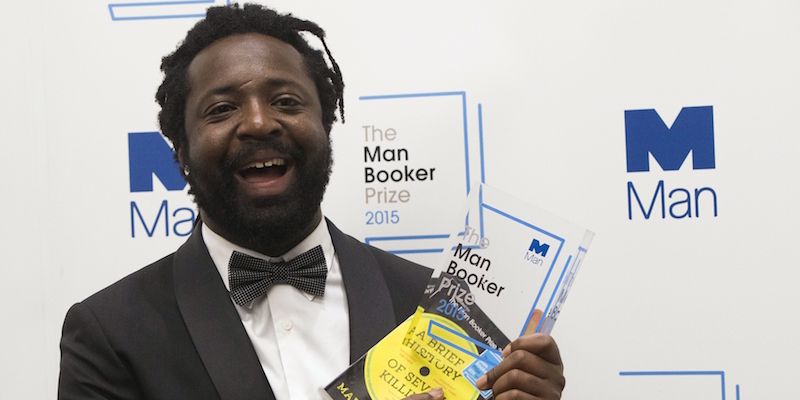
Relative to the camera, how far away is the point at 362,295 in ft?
5.85

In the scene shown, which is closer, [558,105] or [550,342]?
[550,342]

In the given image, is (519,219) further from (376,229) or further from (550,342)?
(376,229)

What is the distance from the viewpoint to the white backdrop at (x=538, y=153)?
2.12 meters

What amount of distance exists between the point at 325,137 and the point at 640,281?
40.2 inches

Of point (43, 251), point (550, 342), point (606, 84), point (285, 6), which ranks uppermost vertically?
point (285, 6)

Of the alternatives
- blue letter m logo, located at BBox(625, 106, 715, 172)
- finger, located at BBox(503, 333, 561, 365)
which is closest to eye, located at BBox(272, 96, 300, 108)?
finger, located at BBox(503, 333, 561, 365)

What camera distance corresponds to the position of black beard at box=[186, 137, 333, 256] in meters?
1.73

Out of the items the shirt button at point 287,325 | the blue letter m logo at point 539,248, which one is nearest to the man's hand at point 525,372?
the blue letter m logo at point 539,248

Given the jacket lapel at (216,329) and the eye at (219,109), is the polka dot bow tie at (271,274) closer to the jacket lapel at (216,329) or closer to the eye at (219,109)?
the jacket lapel at (216,329)

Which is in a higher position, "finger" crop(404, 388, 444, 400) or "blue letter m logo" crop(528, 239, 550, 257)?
"blue letter m logo" crop(528, 239, 550, 257)

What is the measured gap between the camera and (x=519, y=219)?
1533 mm

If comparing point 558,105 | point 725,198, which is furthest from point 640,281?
point 558,105

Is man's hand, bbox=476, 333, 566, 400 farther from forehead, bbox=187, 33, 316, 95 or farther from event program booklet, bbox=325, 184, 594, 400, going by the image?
forehead, bbox=187, 33, 316, 95

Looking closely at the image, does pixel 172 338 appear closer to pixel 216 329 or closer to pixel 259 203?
pixel 216 329
